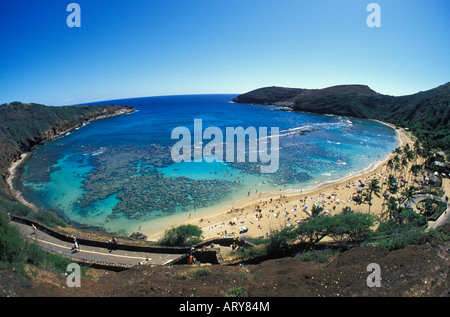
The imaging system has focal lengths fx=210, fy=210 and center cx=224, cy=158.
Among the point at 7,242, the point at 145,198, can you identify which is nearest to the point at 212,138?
the point at 145,198

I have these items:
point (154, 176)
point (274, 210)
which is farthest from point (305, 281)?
point (154, 176)

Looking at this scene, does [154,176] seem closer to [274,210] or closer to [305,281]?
[274,210]

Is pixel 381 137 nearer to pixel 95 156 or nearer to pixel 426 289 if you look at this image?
pixel 426 289

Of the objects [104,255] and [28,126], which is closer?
[104,255]

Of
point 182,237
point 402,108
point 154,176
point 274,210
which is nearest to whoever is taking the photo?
point 182,237

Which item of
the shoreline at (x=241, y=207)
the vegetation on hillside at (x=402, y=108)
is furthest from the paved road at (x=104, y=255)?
the vegetation on hillside at (x=402, y=108)
